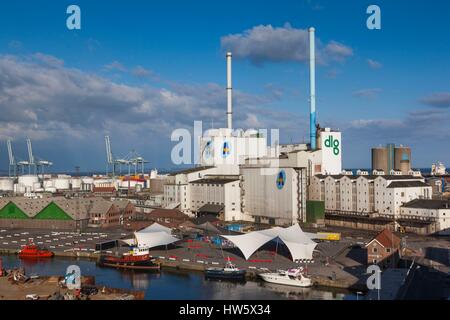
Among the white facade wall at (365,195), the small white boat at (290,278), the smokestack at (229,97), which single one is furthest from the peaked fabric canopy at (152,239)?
the smokestack at (229,97)

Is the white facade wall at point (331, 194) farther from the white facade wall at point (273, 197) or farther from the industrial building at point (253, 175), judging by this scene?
the white facade wall at point (273, 197)

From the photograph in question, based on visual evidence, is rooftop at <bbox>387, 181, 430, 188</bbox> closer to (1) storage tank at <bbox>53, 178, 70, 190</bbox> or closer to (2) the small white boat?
(2) the small white boat

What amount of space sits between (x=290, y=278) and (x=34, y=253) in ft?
51.0

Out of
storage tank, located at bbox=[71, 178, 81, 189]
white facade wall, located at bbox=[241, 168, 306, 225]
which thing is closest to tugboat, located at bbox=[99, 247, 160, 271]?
white facade wall, located at bbox=[241, 168, 306, 225]

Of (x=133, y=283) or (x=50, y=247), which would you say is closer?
(x=133, y=283)

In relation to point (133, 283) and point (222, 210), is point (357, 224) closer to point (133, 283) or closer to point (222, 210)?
point (222, 210)

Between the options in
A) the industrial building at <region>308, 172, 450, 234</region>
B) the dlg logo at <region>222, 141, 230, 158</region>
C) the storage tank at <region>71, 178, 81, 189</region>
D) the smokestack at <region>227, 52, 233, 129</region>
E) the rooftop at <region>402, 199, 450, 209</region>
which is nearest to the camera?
the rooftop at <region>402, 199, 450, 209</region>

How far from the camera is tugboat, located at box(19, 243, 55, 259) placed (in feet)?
95.0

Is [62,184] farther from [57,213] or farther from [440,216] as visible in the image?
[440,216]

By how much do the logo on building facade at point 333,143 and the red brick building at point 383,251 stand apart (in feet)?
79.3

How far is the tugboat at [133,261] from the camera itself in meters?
25.5

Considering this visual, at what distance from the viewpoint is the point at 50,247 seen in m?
31.2

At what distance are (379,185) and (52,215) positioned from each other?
2461 cm
